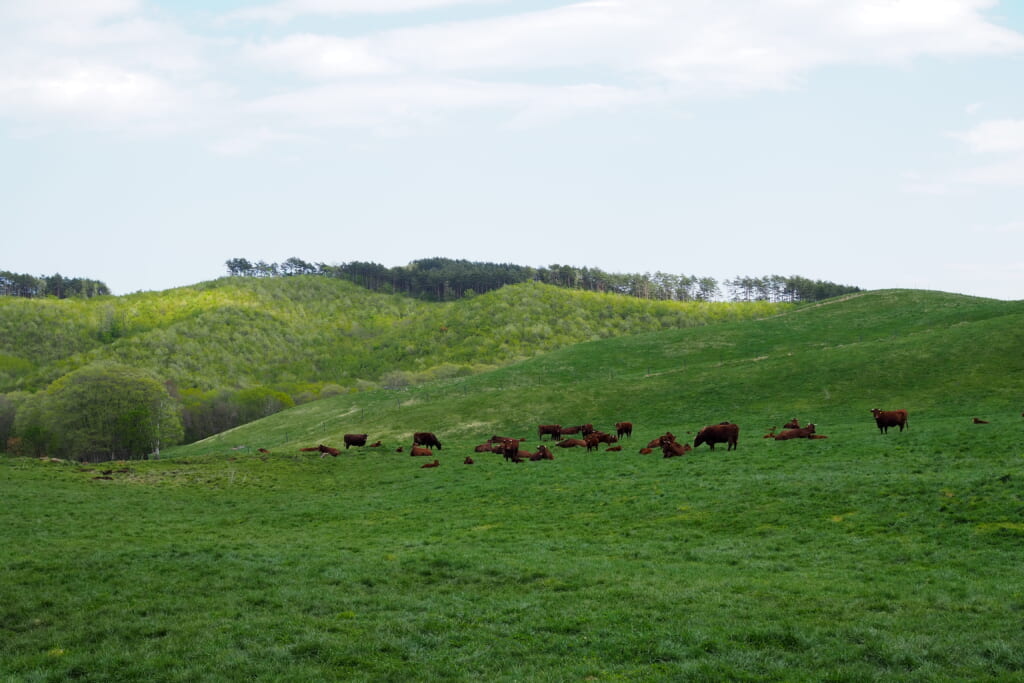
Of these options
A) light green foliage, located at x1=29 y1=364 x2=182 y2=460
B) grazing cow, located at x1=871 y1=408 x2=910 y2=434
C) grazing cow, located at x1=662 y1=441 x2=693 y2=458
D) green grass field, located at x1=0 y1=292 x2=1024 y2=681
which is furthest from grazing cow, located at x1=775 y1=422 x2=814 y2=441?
light green foliage, located at x1=29 y1=364 x2=182 y2=460

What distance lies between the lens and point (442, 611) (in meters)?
14.9

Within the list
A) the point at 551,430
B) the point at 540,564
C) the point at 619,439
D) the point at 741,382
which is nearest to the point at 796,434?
the point at 619,439

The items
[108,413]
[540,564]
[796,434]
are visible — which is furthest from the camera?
[108,413]

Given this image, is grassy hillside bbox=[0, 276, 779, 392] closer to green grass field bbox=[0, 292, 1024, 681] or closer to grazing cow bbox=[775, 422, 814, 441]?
grazing cow bbox=[775, 422, 814, 441]

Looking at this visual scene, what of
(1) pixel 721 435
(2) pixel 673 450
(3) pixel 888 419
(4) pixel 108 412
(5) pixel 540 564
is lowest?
(5) pixel 540 564

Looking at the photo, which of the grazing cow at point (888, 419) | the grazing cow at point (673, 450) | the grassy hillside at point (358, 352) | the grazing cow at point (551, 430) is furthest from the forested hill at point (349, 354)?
the grazing cow at point (888, 419)

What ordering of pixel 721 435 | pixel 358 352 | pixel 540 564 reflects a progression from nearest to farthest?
pixel 540 564 < pixel 721 435 < pixel 358 352

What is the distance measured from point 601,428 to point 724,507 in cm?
3161

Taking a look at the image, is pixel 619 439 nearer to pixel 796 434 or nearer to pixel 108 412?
pixel 796 434

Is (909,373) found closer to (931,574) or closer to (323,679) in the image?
(931,574)

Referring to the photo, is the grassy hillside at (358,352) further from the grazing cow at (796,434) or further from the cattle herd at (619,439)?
the grazing cow at (796,434)

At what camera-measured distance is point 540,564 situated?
18.2 meters

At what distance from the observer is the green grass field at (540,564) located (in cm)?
1222

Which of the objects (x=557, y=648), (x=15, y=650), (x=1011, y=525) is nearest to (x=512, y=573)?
(x=557, y=648)
